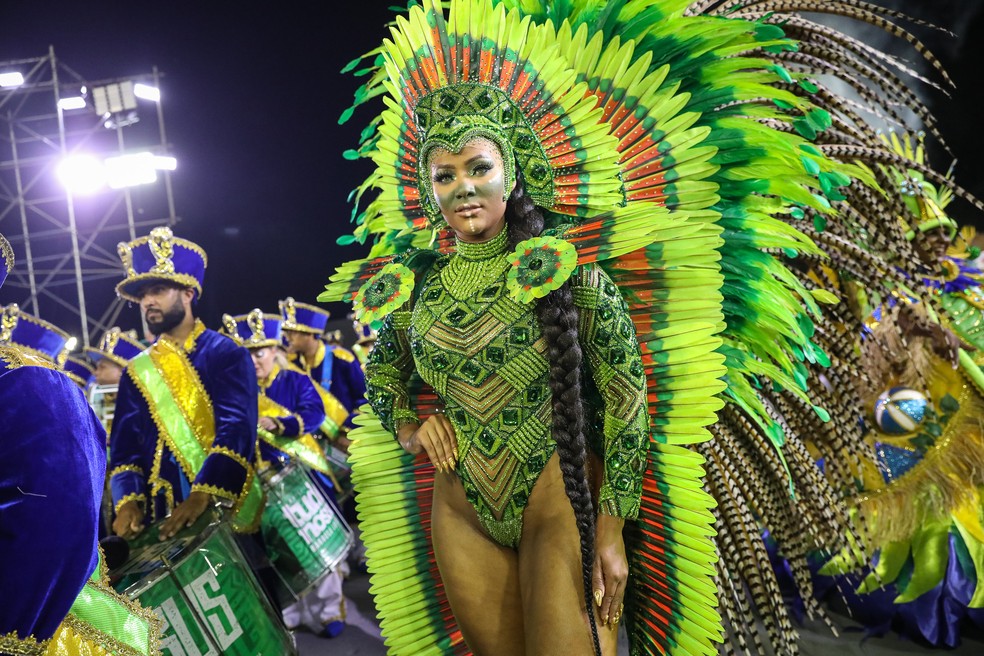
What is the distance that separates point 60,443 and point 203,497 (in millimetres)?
1635

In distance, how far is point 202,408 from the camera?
3475mm

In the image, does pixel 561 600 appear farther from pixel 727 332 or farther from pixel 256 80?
pixel 256 80

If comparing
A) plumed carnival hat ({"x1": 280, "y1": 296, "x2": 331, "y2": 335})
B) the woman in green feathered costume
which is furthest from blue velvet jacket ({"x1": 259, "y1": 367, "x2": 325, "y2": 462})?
the woman in green feathered costume

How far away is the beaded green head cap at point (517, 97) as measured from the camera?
1.86 m

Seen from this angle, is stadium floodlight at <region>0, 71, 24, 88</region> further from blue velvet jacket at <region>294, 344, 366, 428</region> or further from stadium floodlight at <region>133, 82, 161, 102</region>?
blue velvet jacket at <region>294, 344, 366, 428</region>

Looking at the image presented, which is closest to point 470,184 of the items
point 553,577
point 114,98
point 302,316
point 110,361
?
point 553,577

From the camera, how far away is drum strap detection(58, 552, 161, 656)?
1423 millimetres

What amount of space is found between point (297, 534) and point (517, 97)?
2.16m

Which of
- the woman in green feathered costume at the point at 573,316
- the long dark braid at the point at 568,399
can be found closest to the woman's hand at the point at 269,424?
the woman in green feathered costume at the point at 573,316

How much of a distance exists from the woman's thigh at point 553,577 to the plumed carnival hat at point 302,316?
5446 millimetres

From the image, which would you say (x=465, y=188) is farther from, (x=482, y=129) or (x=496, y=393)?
(x=496, y=393)

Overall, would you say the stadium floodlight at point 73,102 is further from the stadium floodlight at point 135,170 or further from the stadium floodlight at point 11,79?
the stadium floodlight at point 135,170

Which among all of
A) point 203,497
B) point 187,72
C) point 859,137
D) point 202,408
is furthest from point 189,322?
point 187,72

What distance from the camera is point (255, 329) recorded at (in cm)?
607
